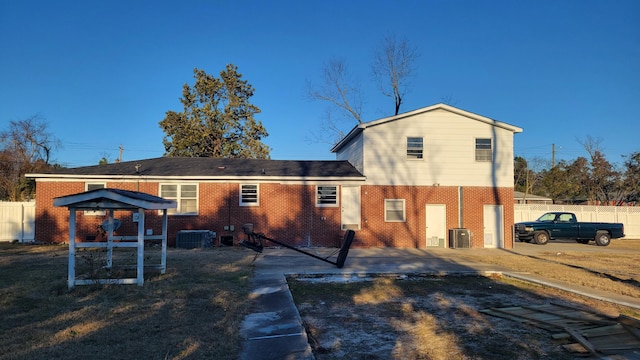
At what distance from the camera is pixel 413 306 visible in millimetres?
8102

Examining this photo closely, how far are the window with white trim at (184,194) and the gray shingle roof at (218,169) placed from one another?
0.54m

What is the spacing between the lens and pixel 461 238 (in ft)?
64.1

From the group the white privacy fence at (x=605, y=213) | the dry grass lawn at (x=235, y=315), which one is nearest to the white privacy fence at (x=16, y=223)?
the dry grass lawn at (x=235, y=315)

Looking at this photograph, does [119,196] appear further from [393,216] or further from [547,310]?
[393,216]

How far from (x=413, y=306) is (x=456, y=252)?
10.5 meters

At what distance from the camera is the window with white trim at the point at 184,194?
62.5 ft

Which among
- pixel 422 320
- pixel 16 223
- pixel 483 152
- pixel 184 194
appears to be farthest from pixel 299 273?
pixel 16 223

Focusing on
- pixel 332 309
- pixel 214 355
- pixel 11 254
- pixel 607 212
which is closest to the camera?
pixel 214 355

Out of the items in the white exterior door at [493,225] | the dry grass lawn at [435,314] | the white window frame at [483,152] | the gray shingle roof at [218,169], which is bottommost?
the dry grass lawn at [435,314]

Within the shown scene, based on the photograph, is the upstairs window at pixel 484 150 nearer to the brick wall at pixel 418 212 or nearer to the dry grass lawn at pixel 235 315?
the brick wall at pixel 418 212

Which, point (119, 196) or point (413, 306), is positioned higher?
point (119, 196)

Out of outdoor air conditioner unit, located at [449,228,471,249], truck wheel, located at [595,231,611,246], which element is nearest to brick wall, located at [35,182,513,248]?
outdoor air conditioner unit, located at [449,228,471,249]

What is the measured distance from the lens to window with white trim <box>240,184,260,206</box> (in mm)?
19234

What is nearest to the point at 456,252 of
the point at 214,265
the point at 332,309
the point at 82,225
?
the point at 214,265
